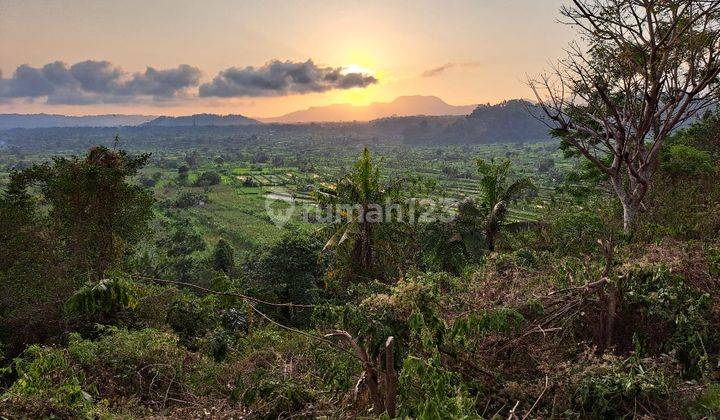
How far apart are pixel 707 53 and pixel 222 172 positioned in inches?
3887

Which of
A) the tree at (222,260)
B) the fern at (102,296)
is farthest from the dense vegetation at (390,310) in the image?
the tree at (222,260)

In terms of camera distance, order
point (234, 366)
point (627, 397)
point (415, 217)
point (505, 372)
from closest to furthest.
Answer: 1. point (627, 397)
2. point (505, 372)
3. point (234, 366)
4. point (415, 217)

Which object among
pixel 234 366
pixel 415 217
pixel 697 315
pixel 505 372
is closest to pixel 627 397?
pixel 505 372

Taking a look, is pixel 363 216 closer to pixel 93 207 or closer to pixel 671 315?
pixel 93 207

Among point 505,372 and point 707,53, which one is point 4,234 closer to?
point 505,372

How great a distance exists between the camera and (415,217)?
42.3ft

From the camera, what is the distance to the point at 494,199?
13.1m

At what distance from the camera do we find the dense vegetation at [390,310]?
296cm

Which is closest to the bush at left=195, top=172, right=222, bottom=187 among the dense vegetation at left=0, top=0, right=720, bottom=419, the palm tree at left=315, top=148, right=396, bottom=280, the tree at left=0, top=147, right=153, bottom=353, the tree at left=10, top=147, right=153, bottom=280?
the dense vegetation at left=0, top=0, right=720, bottom=419

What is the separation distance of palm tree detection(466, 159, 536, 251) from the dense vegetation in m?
0.06

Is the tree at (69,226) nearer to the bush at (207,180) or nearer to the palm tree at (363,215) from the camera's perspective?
the palm tree at (363,215)

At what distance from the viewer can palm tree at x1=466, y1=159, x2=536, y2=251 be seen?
12549 millimetres

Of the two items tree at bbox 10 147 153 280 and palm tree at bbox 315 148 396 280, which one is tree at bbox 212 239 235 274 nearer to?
tree at bbox 10 147 153 280

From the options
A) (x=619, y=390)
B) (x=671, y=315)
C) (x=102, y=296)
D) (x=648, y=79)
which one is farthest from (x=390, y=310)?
(x=648, y=79)
